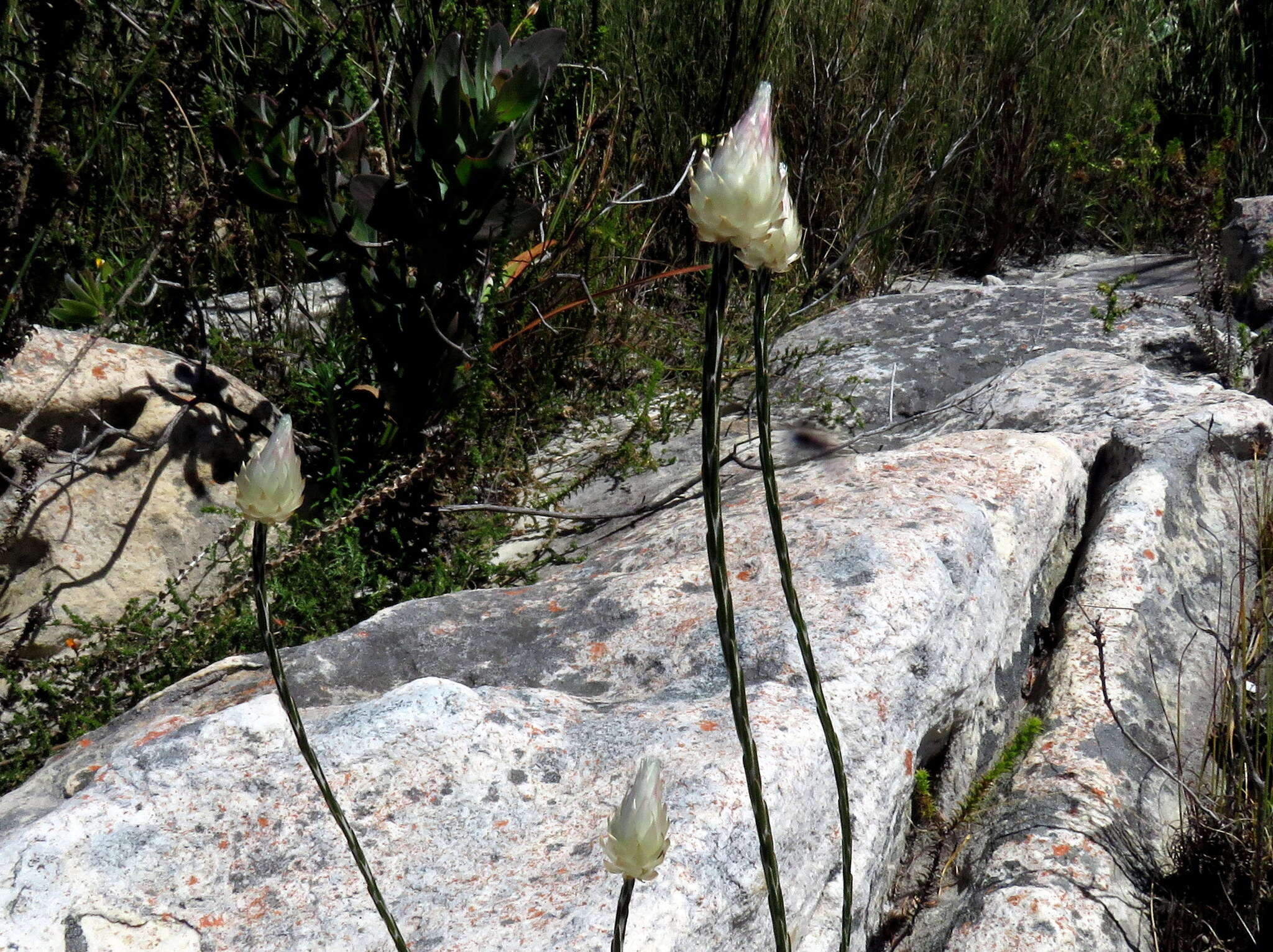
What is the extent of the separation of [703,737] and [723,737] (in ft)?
0.09

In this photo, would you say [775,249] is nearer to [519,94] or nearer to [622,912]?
[622,912]

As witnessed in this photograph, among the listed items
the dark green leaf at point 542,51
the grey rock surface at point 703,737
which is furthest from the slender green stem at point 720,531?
the dark green leaf at point 542,51

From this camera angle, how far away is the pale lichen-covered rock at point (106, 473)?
2229mm

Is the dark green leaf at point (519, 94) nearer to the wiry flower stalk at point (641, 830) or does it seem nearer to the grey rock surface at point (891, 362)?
the grey rock surface at point (891, 362)

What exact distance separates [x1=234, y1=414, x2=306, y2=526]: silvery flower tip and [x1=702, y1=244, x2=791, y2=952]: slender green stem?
0.27 m

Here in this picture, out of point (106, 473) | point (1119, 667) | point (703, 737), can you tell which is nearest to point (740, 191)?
point (703, 737)

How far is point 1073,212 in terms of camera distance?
4.95 meters

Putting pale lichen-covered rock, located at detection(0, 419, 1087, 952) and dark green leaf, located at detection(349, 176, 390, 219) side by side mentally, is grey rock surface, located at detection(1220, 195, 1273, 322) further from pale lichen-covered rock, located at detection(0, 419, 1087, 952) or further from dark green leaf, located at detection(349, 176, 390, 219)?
dark green leaf, located at detection(349, 176, 390, 219)

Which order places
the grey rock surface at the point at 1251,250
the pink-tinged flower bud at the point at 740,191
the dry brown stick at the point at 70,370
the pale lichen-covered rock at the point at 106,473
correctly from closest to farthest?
the pink-tinged flower bud at the point at 740,191, the dry brown stick at the point at 70,370, the pale lichen-covered rock at the point at 106,473, the grey rock surface at the point at 1251,250

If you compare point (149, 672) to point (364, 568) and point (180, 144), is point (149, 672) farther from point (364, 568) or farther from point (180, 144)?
point (180, 144)

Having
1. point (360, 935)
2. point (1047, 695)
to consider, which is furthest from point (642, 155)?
point (360, 935)

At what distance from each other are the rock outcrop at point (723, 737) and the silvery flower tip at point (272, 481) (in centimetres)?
62

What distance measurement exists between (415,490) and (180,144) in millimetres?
1347

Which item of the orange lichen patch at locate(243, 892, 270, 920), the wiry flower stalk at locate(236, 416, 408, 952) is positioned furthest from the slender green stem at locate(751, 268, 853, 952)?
the orange lichen patch at locate(243, 892, 270, 920)
